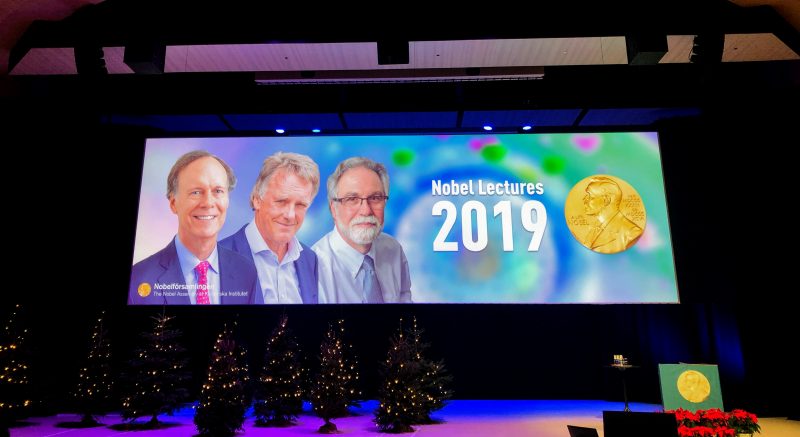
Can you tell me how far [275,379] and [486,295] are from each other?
9.30ft

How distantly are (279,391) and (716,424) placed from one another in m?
4.46

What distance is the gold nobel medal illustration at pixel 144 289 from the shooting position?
20.0ft

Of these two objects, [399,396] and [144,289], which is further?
[144,289]

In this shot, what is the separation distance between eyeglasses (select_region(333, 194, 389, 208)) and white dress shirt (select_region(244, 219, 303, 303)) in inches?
33.0

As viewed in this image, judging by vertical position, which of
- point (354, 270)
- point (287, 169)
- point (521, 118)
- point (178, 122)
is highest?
point (178, 122)

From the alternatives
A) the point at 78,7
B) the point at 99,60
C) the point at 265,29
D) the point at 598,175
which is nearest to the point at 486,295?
the point at 598,175

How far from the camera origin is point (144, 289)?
20.1 ft

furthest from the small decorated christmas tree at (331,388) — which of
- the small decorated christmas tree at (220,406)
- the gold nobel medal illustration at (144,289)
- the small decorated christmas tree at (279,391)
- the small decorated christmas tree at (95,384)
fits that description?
the small decorated christmas tree at (95,384)

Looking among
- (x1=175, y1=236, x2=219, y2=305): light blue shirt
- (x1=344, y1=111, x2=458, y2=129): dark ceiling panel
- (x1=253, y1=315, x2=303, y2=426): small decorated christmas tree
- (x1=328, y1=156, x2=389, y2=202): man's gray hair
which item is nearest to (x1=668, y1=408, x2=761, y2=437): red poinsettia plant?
(x1=253, y1=315, x2=303, y2=426): small decorated christmas tree

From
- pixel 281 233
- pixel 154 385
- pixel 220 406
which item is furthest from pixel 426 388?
pixel 154 385

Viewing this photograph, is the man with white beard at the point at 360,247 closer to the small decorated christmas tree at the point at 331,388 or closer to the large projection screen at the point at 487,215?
the large projection screen at the point at 487,215

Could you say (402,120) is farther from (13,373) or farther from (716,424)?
(13,373)

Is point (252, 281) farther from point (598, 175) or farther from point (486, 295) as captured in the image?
point (598, 175)

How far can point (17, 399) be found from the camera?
229 inches
